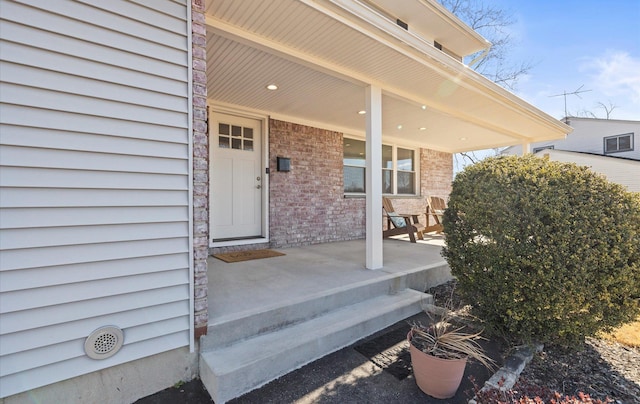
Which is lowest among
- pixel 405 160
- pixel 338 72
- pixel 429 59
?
pixel 405 160

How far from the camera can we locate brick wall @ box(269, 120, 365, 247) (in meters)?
5.23

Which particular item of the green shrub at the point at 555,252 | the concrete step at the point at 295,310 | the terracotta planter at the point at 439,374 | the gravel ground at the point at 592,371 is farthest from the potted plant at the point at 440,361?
the concrete step at the point at 295,310

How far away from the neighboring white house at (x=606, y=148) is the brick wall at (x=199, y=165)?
1349 centimetres

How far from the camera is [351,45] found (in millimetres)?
2928

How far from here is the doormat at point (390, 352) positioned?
224 centimetres

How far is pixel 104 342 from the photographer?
1.74 meters

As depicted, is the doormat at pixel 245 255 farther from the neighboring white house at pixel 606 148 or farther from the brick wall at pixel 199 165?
A: the neighboring white house at pixel 606 148

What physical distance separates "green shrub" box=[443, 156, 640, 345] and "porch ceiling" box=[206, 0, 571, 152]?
5.57 feet

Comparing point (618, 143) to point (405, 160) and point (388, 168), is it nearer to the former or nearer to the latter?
point (405, 160)

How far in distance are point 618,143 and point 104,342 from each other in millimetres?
20779

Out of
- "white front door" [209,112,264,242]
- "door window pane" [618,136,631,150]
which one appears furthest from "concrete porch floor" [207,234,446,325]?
"door window pane" [618,136,631,150]

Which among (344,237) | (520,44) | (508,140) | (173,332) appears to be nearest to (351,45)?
(173,332)

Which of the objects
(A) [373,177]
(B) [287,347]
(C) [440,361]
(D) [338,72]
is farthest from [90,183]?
(A) [373,177]

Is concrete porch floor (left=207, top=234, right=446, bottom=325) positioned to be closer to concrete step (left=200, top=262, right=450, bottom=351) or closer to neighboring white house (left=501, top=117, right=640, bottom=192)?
concrete step (left=200, top=262, right=450, bottom=351)
